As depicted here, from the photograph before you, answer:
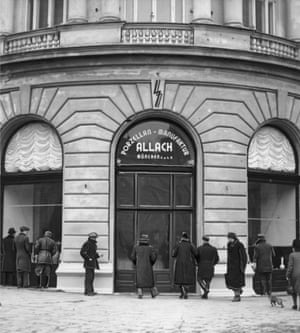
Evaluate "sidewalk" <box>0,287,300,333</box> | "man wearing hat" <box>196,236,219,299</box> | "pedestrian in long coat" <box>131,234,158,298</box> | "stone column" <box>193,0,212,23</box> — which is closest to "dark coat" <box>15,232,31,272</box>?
"sidewalk" <box>0,287,300,333</box>

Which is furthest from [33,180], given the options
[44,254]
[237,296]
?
[237,296]

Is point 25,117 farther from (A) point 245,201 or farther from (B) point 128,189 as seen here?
(A) point 245,201

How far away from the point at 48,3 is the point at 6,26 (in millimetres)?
1530

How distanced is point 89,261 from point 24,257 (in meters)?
2.58

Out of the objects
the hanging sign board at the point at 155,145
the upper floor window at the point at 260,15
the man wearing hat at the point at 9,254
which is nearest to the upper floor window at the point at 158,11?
the upper floor window at the point at 260,15

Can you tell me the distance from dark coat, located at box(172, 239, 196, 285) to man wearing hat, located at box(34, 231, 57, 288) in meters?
3.76

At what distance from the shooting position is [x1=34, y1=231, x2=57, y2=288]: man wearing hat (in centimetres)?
2022

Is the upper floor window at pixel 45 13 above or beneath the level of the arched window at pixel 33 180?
above

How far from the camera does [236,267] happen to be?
18625mm

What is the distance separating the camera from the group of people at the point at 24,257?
798 inches

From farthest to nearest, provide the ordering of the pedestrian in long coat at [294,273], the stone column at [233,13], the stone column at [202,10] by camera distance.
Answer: the stone column at [233,13], the stone column at [202,10], the pedestrian in long coat at [294,273]

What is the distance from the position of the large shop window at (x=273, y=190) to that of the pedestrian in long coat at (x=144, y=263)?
161 inches

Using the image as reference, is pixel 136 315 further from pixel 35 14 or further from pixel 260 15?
pixel 260 15

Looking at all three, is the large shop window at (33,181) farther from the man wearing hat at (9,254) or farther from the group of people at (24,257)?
the man wearing hat at (9,254)
